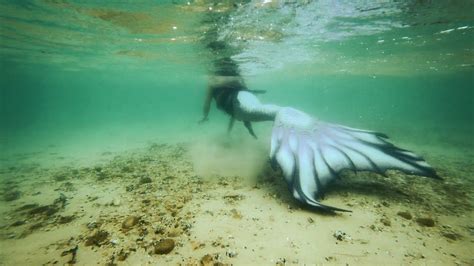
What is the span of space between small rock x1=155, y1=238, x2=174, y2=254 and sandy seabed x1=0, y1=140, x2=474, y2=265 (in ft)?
0.05

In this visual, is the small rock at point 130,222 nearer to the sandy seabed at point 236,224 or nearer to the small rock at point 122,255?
the sandy seabed at point 236,224

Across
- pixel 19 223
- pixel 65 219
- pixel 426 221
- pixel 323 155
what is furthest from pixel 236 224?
pixel 19 223

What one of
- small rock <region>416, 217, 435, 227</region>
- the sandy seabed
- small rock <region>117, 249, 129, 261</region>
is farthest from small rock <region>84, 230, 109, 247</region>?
small rock <region>416, 217, 435, 227</region>

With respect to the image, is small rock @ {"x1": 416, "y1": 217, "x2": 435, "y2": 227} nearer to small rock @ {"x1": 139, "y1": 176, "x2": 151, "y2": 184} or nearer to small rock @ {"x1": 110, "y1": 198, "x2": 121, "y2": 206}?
small rock @ {"x1": 110, "y1": 198, "x2": 121, "y2": 206}

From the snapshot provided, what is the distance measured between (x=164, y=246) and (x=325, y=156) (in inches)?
124

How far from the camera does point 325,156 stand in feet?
15.4

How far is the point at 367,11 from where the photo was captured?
34.1 ft

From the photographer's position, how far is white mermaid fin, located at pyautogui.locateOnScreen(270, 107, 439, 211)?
4230 millimetres

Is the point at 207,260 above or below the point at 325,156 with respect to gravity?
below

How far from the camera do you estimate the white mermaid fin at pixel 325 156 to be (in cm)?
423

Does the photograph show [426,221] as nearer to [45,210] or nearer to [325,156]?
[325,156]

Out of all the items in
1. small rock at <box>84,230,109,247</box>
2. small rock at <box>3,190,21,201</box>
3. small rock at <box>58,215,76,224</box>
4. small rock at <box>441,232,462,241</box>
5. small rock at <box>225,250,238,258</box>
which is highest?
small rock at <box>225,250,238,258</box>

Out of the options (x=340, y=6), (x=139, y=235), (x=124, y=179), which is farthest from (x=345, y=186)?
(x=340, y=6)

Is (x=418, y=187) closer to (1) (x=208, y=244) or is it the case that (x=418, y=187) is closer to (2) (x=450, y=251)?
(2) (x=450, y=251)
